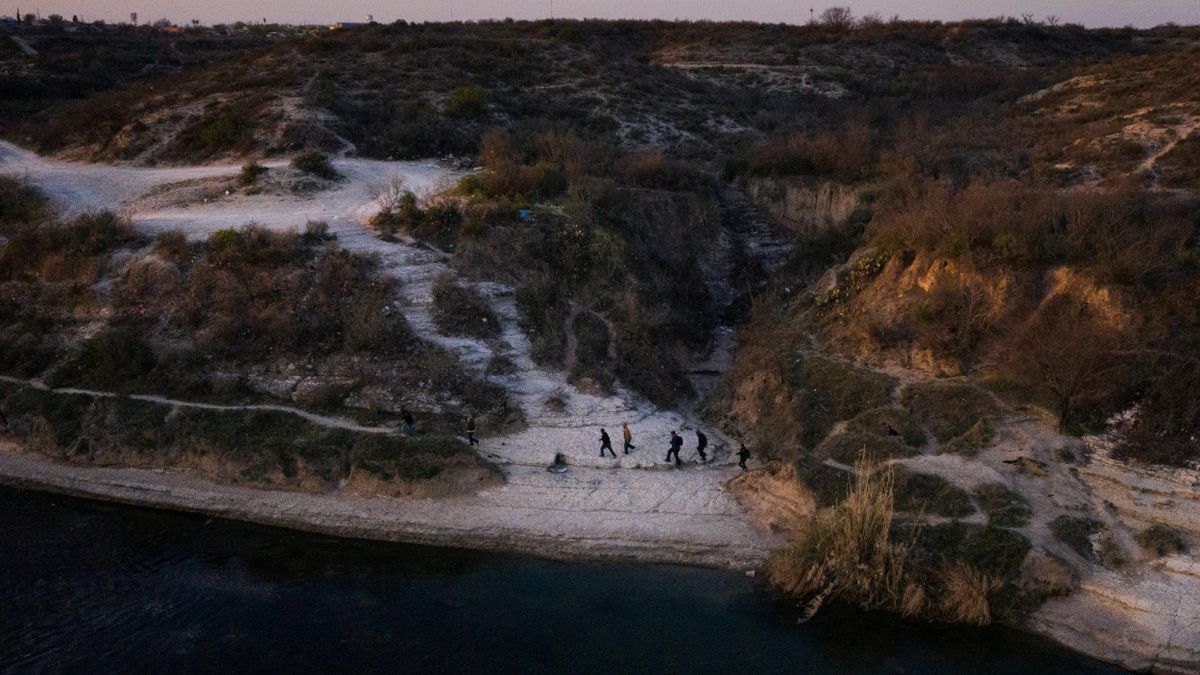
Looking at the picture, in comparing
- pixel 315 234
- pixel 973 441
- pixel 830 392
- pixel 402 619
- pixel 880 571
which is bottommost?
pixel 402 619

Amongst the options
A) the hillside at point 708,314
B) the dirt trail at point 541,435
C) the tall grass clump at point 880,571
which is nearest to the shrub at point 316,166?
the hillside at point 708,314

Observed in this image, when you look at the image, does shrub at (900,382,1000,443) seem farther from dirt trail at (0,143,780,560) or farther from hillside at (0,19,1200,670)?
dirt trail at (0,143,780,560)

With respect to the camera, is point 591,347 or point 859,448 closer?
point 859,448

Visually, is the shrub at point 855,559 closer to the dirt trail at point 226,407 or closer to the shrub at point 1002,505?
the shrub at point 1002,505

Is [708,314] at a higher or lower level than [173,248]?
lower

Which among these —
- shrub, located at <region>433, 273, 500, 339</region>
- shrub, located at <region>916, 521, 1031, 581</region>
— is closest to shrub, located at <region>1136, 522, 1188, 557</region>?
shrub, located at <region>916, 521, 1031, 581</region>

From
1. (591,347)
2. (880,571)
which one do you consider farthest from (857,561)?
(591,347)

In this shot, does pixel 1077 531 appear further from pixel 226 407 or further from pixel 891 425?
pixel 226 407

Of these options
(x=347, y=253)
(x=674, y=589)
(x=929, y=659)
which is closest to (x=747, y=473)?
(x=674, y=589)
